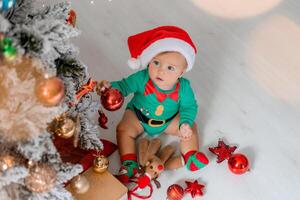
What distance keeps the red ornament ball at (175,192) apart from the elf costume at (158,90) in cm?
8

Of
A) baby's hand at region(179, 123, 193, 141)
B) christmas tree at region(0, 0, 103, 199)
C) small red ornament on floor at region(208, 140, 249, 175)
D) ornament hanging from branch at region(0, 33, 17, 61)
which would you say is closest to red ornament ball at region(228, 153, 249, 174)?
small red ornament on floor at region(208, 140, 249, 175)

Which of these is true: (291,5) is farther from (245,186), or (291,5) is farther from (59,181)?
(59,181)

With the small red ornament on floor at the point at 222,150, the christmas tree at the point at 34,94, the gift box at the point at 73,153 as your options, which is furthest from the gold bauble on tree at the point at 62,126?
the small red ornament on floor at the point at 222,150

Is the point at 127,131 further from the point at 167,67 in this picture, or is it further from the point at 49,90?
the point at 49,90

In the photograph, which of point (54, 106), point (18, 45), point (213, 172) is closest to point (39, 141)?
point (54, 106)

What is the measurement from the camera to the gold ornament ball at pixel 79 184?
106 centimetres

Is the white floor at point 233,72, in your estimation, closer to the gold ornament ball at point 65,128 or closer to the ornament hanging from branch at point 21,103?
the gold ornament ball at point 65,128

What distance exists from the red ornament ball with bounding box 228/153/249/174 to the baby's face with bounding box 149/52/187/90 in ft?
0.86

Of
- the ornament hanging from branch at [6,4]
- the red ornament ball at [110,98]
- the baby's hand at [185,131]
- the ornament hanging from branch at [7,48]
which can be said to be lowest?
the baby's hand at [185,131]

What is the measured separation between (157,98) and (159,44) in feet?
0.49

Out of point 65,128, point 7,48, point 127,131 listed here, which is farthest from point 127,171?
point 7,48

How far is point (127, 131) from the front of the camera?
127cm

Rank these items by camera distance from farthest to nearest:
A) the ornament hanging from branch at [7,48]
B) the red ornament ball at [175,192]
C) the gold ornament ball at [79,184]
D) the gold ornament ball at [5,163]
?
1. the red ornament ball at [175,192]
2. the gold ornament ball at [79,184]
3. the gold ornament ball at [5,163]
4. the ornament hanging from branch at [7,48]

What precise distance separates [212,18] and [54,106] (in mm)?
924
